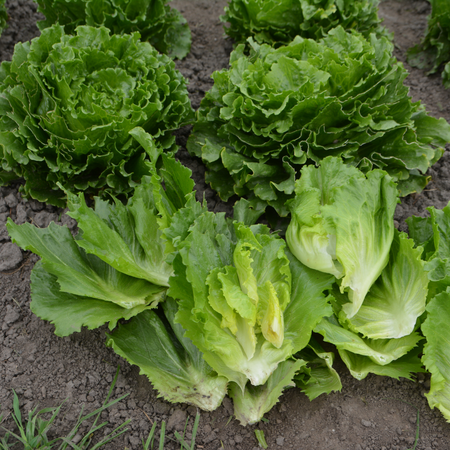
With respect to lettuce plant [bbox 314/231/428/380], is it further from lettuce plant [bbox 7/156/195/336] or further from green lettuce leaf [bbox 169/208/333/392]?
lettuce plant [bbox 7/156/195/336]

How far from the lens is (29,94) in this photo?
3.58m

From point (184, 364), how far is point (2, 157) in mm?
2208

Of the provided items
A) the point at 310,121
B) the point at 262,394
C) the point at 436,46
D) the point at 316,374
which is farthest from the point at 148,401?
the point at 436,46

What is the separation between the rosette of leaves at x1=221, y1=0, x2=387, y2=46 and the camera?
439 centimetres

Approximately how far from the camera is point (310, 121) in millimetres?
3439

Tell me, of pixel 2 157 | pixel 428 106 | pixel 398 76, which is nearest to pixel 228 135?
pixel 398 76

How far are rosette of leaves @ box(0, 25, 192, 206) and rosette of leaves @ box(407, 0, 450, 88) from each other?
2.94 metres

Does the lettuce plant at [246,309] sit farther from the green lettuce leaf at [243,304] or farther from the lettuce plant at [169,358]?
the lettuce plant at [169,358]

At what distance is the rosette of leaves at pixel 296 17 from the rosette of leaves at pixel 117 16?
2.49 feet

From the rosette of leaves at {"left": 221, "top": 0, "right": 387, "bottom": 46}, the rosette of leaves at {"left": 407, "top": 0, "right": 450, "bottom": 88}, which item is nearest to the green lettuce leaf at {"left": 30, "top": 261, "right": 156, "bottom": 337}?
the rosette of leaves at {"left": 221, "top": 0, "right": 387, "bottom": 46}

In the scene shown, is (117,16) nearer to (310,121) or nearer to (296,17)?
(296,17)

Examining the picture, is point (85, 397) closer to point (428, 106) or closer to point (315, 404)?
point (315, 404)

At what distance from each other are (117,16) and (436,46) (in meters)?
3.48

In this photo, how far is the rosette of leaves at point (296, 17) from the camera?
4390mm
